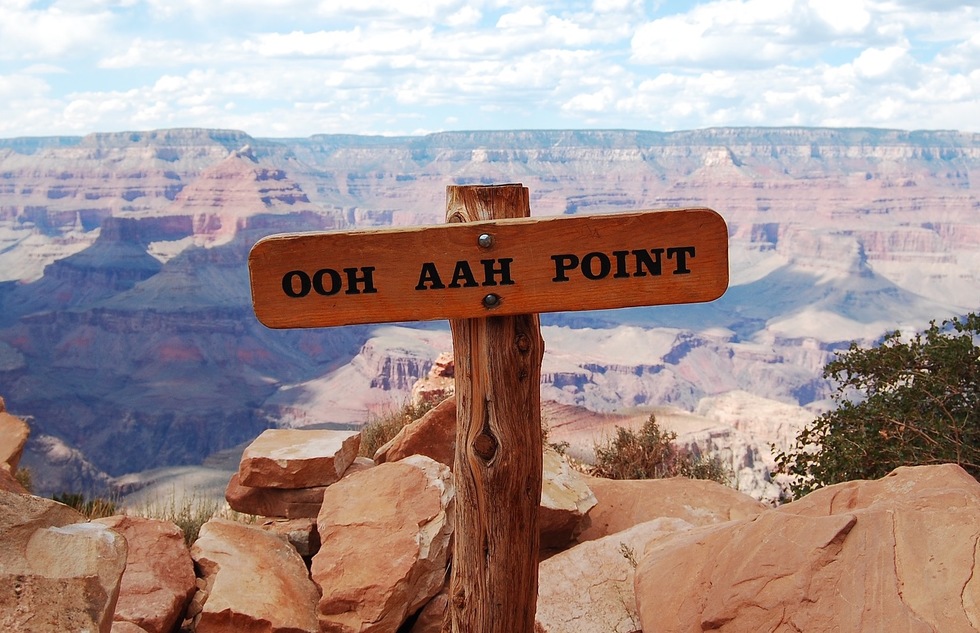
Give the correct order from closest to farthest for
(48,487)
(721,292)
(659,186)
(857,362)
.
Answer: (721,292) < (857,362) < (48,487) < (659,186)

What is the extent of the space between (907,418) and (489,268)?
3713mm

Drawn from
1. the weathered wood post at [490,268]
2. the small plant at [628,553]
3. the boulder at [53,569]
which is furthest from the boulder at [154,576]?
the small plant at [628,553]

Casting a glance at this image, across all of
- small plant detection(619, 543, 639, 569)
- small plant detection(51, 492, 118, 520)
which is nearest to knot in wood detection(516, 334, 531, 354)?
small plant detection(619, 543, 639, 569)

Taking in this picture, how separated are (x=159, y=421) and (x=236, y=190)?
41.2 metres

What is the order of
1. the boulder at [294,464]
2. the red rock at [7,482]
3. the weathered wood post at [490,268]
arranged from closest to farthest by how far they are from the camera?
the weathered wood post at [490,268], the red rock at [7,482], the boulder at [294,464]

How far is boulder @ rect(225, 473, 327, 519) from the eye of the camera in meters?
4.81

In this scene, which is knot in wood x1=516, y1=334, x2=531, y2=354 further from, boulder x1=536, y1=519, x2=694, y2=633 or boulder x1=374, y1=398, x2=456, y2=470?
boulder x1=374, y1=398, x2=456, y2=470

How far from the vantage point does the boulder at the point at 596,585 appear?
3490mm

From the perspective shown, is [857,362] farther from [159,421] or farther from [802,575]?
[159,421]

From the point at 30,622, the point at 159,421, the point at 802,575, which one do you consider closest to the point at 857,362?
the point at 802,575

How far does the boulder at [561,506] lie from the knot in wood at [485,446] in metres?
1.74

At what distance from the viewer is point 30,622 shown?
2229 millimetres

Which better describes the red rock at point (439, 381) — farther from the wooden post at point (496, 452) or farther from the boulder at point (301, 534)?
the wooden post at point (496, 452)

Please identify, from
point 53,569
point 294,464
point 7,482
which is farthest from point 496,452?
point 7,482
